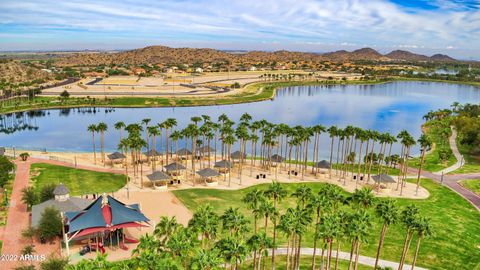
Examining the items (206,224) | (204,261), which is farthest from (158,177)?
(204,261)

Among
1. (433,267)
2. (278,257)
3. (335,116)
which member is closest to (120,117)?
(335,116)

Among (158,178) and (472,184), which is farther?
(472,184)

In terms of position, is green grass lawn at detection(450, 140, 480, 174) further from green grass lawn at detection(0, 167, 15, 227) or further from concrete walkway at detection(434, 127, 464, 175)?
green grass lawn at detection(0, 167, 15, 227)

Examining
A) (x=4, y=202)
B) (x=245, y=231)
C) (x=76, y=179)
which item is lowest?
(x=76, y=179)

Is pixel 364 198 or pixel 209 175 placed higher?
pixel 364 198

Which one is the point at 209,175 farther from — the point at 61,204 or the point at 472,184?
the point at 472,184

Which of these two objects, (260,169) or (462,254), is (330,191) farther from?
(260,169)
